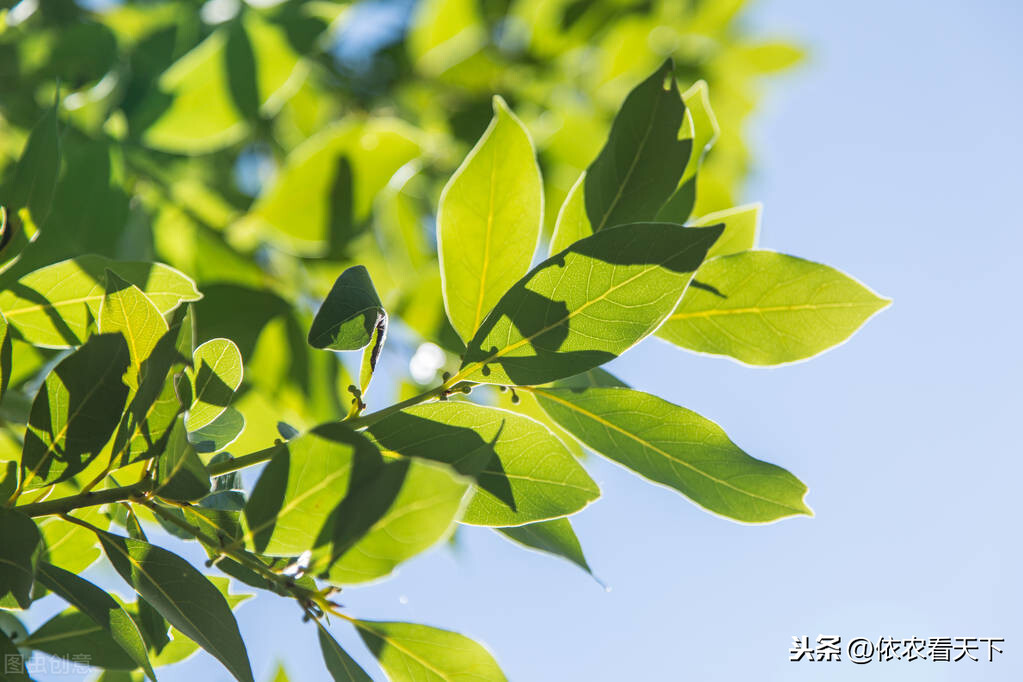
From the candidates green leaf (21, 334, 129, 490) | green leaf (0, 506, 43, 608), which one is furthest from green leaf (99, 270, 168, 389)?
green leaf (0, 506, 43, 608)

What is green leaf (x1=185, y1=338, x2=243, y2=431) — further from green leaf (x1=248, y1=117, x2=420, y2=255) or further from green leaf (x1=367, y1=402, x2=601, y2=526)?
green leaf (x1=248, y1=117, x2=420, y2=255)

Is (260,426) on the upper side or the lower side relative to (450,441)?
upper

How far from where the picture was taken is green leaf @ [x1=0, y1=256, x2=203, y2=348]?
640mm

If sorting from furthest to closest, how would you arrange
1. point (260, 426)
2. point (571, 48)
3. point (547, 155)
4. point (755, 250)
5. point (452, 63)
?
point (571, 48) → point (452, 63) → point (547, 155) → point (260, 426) → point (755, 250)

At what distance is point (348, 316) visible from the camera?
505mm

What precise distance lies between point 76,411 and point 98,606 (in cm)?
13

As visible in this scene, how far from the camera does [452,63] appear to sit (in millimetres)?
1675

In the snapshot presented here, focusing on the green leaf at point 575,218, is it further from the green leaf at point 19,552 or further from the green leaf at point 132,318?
the green leaf at point 19,552

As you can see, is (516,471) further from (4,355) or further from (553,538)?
(4,355)

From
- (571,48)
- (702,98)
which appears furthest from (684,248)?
(571,48)

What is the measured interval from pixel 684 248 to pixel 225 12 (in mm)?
1108

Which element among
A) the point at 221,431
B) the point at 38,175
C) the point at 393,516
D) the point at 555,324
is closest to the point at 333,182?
the point at 38,175

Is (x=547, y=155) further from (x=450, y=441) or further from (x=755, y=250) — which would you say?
(x=450, y=441)

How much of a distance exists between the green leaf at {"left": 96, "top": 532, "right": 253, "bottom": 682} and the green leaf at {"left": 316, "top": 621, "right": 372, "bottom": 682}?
49mm
